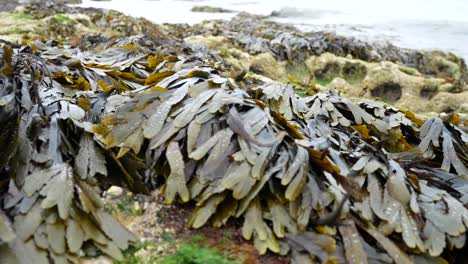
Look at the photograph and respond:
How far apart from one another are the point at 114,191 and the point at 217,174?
1.87ft

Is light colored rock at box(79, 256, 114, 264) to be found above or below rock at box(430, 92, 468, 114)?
above

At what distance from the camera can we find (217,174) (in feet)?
6.36

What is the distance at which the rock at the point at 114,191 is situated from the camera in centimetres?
199

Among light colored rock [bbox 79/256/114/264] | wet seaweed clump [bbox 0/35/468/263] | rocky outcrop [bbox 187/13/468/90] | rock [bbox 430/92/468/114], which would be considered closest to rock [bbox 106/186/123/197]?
wet seaweed clump [bbox 0/35/468/263]

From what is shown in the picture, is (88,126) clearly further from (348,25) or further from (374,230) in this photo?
(348,25)

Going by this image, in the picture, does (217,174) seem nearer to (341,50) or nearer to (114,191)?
(114,191)

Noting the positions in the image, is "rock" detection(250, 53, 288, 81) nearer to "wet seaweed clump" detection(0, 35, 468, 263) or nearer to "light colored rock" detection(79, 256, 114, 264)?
"wet seaweed clump" detection(0, 35, 468, 263)

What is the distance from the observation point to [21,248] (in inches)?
61.3

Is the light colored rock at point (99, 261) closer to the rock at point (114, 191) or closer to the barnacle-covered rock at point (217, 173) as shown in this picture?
the barnacle-covered rock at point (217, 173)

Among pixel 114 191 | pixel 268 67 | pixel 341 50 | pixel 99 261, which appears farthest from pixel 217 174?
pixel 341 50

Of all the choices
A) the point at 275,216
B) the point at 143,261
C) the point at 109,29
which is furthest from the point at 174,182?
the point at 109,29

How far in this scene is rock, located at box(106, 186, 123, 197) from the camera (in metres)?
1.99

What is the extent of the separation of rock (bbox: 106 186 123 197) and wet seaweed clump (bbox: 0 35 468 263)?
5 centimetres

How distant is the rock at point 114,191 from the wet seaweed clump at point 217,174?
0.17 ft
